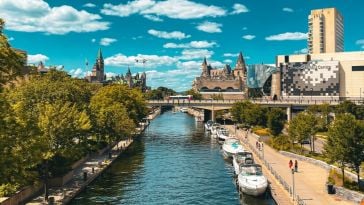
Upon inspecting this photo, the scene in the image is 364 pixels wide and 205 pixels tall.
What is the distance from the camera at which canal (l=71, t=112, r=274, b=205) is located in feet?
170

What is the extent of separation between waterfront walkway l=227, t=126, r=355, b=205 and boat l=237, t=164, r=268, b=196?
2.91m

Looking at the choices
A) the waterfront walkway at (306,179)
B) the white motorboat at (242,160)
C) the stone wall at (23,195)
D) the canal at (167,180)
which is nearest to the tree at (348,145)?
the waterfront walkway at (306,179)

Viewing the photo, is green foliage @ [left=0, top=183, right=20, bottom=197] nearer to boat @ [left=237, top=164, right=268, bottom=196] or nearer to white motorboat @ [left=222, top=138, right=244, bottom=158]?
boat @ [left=237, top=164, right=268, bottom=196]

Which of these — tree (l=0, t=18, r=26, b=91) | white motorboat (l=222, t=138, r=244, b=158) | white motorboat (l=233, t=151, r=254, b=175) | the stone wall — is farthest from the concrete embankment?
white motorboat (l=222, t=138, r=244, b=158)

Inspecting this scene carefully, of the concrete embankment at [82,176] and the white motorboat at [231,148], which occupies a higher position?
the white motorboat at [231,148]

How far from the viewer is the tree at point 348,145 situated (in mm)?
47188

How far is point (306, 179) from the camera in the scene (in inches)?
2188

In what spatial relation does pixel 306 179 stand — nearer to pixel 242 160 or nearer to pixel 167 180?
pixel 242 160

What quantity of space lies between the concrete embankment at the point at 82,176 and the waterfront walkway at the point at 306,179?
956 inches

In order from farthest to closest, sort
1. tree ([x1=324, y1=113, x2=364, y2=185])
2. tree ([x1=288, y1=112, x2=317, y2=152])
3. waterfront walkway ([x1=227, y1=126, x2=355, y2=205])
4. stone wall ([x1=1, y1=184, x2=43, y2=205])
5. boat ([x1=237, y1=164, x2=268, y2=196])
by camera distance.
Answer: tree ([x1=288, y1=112, x2=317, y2=152])
boat ([x1=237, y1=164, x2=268, y2=196])
tree ([x1=324, y1=113, x2=364, y2=185])
waterfront walkway ([x1=227, y1=126, x2=355, y2=205])
stone wall ([x1=1, y1=184, x2=43, y2=205])

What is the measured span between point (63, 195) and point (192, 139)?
2746 inches

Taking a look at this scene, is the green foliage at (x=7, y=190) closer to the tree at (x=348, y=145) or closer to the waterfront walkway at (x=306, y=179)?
the waterfront walkway at (x=306, y=179)

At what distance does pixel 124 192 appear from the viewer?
181 ft

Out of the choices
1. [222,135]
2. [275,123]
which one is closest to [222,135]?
[222,135]
